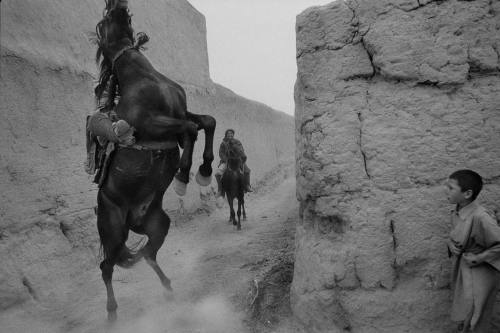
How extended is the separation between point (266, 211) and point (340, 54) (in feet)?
17.9

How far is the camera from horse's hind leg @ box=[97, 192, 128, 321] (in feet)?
11.0

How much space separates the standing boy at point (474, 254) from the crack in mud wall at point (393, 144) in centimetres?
33

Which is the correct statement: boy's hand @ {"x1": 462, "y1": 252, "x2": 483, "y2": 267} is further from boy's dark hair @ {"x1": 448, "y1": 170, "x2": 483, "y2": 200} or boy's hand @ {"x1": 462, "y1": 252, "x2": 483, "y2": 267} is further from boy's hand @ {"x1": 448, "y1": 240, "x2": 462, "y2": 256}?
boy's dark hair @ {"x1": 448, "y1": 170, "x2": 483, "y2": 200}

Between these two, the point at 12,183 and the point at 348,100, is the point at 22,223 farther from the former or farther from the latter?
the point at 348,100

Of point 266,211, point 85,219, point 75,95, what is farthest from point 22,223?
point 266,211

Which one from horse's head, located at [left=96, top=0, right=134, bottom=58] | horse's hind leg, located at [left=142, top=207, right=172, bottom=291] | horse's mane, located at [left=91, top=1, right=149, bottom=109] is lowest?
horse's hind leg, located at [left=142, top=207, right=172, bottom=291]

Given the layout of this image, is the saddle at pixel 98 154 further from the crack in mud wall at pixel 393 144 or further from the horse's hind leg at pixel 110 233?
the crack in mud wall at pixel 393 144

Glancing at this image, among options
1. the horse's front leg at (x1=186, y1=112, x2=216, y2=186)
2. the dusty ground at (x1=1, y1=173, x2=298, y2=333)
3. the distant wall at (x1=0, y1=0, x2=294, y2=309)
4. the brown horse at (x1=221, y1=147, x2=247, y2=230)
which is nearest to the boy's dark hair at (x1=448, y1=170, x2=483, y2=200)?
the dusty ground at (x1=1, y1=173, x2=298, y2=333)

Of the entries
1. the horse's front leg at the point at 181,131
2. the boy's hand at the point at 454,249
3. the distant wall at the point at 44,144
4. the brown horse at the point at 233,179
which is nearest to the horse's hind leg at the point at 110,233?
the horse's front leg at the point at 181,131

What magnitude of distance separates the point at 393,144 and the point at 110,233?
2398 millimetres

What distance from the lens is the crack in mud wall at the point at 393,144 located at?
2.73m

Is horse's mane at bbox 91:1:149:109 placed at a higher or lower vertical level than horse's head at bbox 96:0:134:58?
lower

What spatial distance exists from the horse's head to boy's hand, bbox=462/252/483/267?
9.84 feet

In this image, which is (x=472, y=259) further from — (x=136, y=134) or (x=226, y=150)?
(x=226, y=150)
